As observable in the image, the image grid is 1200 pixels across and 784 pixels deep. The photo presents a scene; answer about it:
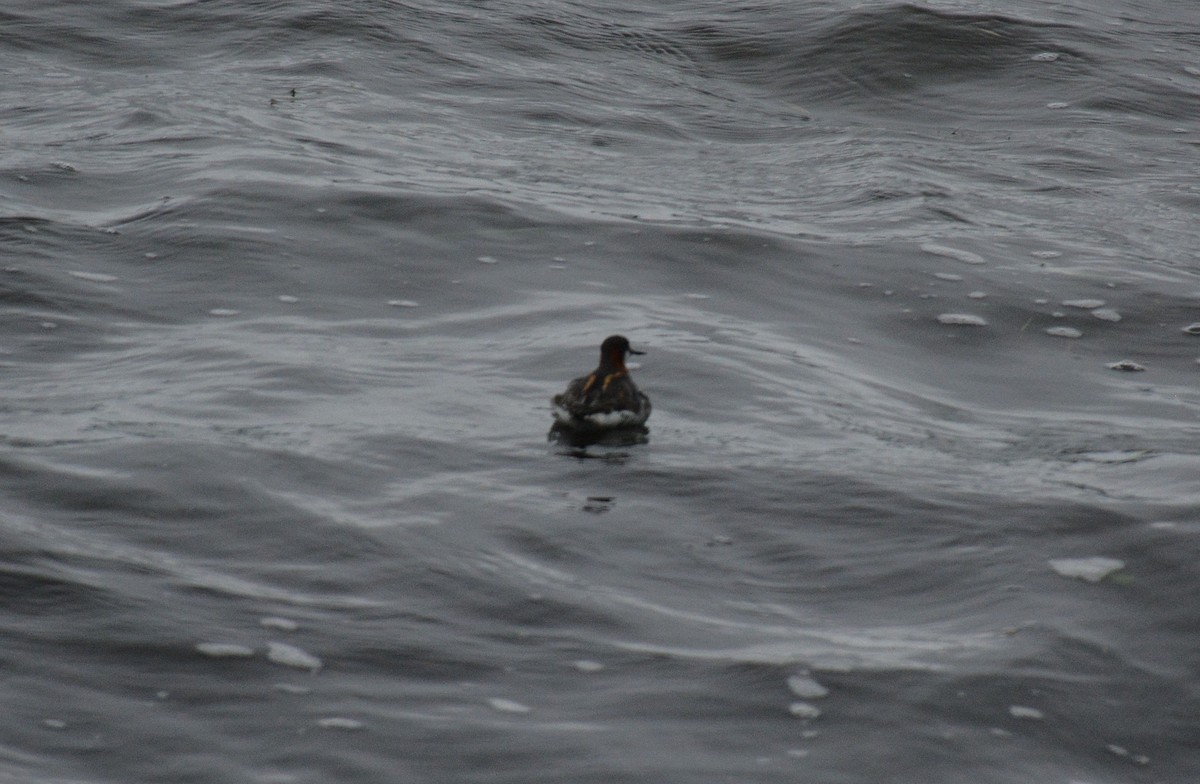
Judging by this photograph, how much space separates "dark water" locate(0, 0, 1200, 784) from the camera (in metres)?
5.99

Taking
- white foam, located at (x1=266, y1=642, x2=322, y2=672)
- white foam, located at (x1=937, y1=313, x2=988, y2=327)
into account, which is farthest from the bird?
white foam, located at (x1=937, y1=313, x2=988, y2=327)

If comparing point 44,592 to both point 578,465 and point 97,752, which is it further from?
point 578,465

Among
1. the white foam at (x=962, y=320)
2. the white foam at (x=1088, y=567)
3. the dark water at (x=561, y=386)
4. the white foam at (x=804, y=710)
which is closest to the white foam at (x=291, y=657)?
the dark water at (x=561, y=386)

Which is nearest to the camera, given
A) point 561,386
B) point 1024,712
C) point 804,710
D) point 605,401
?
point 804,710

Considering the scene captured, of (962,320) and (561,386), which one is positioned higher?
(962,320)

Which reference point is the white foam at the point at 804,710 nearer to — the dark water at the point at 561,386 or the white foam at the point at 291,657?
the dark water at the point at 561,386

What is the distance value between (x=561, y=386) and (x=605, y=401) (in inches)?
41.7

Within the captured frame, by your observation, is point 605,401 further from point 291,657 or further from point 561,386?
point 291,657

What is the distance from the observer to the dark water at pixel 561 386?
19.6 feet

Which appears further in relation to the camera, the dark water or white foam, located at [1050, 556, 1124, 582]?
white foam, located at [1050, 556, 1124, 582]

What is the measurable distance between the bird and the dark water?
7.5 inches

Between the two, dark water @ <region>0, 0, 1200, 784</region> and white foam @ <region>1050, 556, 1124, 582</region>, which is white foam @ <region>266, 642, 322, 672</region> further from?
white foam @ <region>1050, 556, 1124, 582</region>

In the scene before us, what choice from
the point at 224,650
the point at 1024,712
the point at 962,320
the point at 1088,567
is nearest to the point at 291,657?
the point at 224,650

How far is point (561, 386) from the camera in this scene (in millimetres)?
9586
